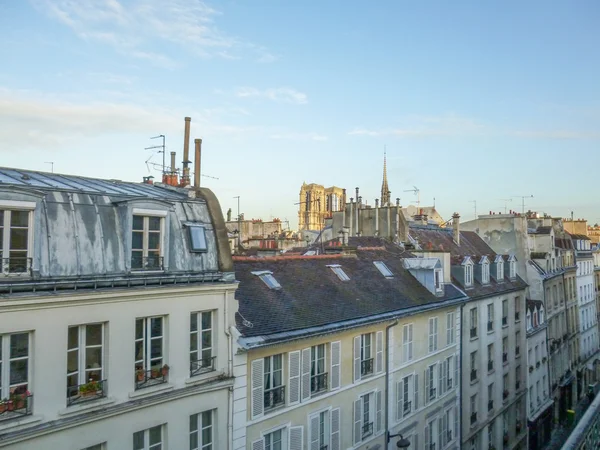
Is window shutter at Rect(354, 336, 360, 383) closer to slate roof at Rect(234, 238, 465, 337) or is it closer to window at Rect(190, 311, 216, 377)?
slate roof at Rect(234, 238, 465, 337)

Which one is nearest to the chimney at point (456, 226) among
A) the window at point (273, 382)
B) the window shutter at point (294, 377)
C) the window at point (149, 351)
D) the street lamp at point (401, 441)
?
the street lamp at point (401, 441)

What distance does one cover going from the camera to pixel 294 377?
1669cm

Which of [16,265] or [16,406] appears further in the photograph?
[16,265]

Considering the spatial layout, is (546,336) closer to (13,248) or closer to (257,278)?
(257,278)

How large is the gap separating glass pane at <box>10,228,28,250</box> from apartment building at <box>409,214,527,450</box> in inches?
839

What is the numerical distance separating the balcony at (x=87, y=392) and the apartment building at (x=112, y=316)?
22mm

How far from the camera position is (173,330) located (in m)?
13.3

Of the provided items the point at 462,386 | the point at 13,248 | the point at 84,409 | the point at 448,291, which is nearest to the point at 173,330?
the point at 84,409

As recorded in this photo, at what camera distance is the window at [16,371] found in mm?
10305

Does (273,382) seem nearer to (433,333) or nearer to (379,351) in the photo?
(379,351)

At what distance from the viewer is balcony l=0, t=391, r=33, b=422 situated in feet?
33.6

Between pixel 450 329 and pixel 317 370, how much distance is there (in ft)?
35.8

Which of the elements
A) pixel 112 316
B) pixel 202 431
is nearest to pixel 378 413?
pixel 202 431

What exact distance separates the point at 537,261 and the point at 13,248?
3715 cm
